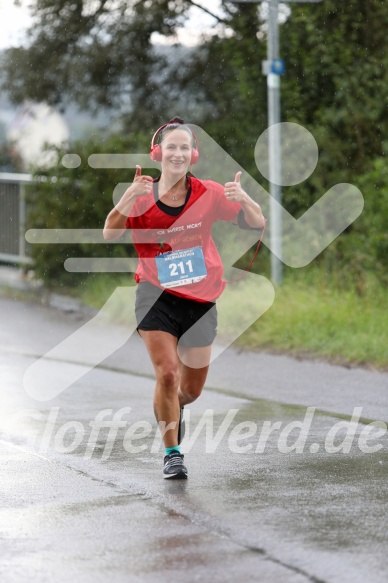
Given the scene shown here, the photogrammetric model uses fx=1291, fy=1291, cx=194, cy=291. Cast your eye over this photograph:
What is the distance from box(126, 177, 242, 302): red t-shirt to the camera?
707 cm

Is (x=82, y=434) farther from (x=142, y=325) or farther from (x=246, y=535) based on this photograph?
(x=246, y=535)

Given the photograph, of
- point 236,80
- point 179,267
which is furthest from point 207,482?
point 236,80

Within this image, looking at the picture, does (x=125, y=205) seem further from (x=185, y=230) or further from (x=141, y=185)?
(x=185, y=230)

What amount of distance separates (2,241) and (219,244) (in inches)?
209

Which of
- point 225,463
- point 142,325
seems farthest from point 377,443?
point 142,325

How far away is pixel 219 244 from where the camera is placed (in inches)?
653

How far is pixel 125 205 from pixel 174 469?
1445mm

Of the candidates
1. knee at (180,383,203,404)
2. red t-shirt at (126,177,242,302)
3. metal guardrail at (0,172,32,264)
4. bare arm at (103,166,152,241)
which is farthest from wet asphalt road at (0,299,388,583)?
metal guardrail at (0,172,32,264)

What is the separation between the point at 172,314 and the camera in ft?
23.5

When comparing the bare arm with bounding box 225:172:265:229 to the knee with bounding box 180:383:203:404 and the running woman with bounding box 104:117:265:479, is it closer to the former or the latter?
the running woman with bounding box 104:117:265:479

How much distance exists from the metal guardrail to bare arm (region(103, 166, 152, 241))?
12.3m

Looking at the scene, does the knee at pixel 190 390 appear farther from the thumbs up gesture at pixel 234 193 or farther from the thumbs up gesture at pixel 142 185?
the thumbs up gesture at pixel 142 185

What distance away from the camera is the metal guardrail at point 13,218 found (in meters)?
19.6

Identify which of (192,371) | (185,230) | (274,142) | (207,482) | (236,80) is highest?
(185,230)
